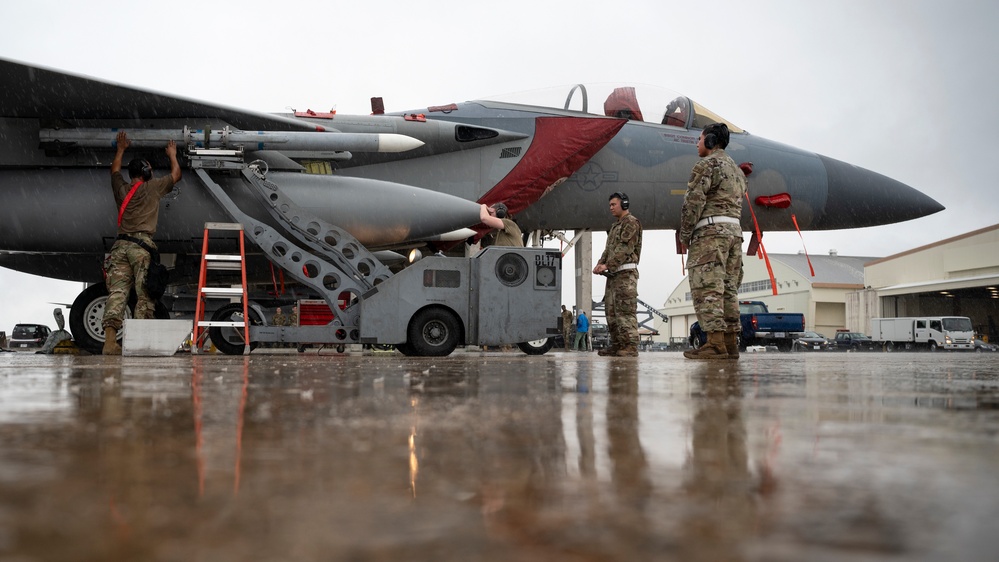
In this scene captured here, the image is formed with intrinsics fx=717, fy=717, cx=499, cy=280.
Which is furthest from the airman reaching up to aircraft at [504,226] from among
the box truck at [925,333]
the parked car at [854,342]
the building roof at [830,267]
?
the building roof at [830,267]

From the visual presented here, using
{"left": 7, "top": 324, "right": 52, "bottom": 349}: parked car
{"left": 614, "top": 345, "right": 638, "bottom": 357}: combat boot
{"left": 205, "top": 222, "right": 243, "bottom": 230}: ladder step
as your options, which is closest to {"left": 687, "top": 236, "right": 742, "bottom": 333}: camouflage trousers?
{"left": 614, "top": 345, "right": 638, "bottom": 357}: combat boot

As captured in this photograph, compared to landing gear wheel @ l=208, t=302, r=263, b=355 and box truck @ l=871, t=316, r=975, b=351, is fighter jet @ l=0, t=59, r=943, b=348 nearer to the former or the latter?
landing gear wheel @ l=208, t=302, r=263, b=355

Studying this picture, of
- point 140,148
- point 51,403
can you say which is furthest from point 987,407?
point 140,148

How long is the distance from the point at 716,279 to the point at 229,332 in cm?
460

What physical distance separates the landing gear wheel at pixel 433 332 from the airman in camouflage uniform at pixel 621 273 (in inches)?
52.4

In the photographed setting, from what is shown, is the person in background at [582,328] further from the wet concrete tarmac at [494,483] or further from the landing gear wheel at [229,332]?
the wet concrete tarmac at [494,483]

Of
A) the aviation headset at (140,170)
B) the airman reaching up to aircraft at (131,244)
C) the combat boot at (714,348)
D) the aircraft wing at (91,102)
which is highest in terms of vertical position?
the aircraft wing at (91,102)

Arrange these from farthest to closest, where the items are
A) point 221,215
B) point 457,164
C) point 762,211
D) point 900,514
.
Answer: point 762,211 → point 457,164 → point 221,215 → point 900,514

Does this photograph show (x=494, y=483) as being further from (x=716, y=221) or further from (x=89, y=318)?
(x=89, y=318)

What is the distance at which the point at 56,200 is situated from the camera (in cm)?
614

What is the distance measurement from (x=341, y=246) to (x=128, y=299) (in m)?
1.79

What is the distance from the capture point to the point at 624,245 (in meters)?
6.23

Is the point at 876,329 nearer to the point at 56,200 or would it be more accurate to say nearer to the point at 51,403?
the point at 56,200

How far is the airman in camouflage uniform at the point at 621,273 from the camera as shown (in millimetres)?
6125
